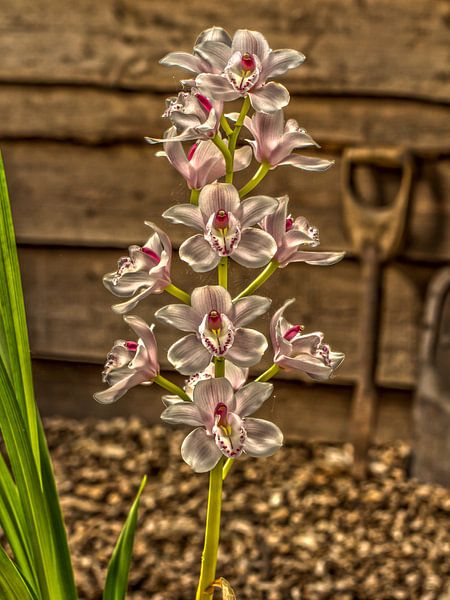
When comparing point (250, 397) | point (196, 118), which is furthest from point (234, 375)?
point (196, 118)

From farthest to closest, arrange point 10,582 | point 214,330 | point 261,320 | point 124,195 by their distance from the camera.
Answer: point 124,195
point 261,320
point 10,582
point 214,330

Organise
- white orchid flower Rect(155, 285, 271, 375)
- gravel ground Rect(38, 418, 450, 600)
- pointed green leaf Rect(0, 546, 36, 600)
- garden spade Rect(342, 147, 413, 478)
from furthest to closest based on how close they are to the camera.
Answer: garden spade Rect(342, 147, 413, 478) < gravel ground Rect(38, 418, 450, 600) < pointed green leaf Rect(0, 546, 36, 600) < white orchid flower Rect(155, 285, 271, 375)

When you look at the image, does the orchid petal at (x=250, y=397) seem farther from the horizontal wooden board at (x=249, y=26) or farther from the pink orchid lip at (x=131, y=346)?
the horizontal wooden board at (x=249, y=26)

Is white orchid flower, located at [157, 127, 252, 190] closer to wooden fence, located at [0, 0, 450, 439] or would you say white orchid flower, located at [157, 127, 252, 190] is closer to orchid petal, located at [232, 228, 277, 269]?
orchid petal, located at [232, 228, 277, 269]

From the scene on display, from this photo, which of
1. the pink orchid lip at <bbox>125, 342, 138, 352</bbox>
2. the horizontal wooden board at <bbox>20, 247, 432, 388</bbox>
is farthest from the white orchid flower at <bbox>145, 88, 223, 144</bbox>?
the horizontal wooden board at <bbox>20, 247, 432, 388</bbox>

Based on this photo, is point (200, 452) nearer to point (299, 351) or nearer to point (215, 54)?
point (299, 351)

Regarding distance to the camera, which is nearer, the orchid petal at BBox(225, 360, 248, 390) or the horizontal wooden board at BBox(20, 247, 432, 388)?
the orchid petal at BBox(225, 360, 248, 390)

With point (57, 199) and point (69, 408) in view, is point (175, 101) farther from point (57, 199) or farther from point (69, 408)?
point (69, 408)
